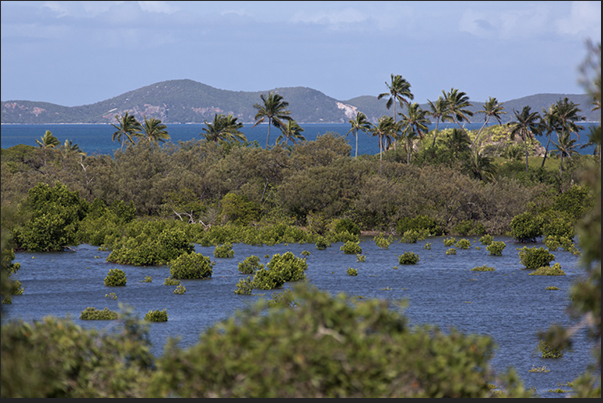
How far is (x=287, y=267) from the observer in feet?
173

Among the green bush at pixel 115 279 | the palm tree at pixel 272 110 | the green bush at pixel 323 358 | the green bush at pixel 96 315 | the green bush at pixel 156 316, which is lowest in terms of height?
the green bush at pixel 115 279

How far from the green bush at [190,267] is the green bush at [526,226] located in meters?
36.6

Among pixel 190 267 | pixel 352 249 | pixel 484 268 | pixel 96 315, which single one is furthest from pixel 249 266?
pixel 484 268

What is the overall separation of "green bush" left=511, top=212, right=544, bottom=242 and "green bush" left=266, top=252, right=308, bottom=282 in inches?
1185

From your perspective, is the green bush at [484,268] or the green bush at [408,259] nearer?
the green bush at [484,268]

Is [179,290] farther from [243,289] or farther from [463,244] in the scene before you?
[463,244]

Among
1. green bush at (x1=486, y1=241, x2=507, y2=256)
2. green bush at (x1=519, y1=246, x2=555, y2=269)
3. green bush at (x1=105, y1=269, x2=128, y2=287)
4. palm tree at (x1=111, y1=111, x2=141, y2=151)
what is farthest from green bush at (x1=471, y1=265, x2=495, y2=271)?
palm tree at (x1=111, y1=111, x2=141, y2=151)

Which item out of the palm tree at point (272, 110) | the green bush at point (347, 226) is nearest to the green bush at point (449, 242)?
the green bush at point (347, 226)

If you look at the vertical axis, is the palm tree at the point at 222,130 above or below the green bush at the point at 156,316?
above

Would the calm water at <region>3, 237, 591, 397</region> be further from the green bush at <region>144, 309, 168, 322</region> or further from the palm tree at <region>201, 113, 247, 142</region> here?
the palm tree at <region>201, 113, 247, 142</region>

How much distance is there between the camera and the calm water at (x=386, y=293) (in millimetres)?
37375

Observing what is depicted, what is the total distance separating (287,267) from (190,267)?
27.3 feet

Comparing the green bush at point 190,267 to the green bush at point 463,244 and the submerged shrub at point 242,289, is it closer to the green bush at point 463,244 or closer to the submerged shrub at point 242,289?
the submerged shrub at point 242,289

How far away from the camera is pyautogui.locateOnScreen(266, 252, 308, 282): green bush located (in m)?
51.8
